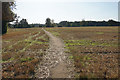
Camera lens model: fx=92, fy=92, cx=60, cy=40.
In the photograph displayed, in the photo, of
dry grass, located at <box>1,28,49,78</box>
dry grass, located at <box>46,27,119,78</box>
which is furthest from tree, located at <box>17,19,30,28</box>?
dry grass, located at <box>46,27,119,78</box>

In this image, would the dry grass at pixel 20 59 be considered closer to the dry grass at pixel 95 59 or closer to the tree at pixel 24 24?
the dry grass at pixel 95 59

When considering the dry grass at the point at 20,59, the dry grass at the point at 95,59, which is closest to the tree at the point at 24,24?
the dry grass at the point at 20,59

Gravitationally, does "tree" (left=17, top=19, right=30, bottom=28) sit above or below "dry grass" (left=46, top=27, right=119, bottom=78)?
above

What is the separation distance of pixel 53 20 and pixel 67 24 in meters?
26.0

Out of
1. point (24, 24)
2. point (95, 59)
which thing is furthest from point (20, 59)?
point (24, 24)

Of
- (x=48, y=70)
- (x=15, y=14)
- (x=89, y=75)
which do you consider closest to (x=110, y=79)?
(x=89, y=75)

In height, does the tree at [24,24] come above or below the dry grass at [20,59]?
above

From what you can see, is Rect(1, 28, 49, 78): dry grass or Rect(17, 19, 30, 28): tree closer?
Rect(1, 28, 49, 78): dry grass

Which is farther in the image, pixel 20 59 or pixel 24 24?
pixel 24 24

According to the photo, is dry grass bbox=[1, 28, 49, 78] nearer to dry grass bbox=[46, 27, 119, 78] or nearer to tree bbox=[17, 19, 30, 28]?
dry grass bbox=[46, 27, 119, 78]

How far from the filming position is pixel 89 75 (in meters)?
6.13

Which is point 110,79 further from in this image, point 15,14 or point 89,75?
point 15,14

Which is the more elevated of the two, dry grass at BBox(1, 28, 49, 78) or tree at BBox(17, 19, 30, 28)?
tree at BBox(17, 19, 30, 28)

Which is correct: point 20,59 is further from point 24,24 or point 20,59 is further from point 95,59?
point 24,24
